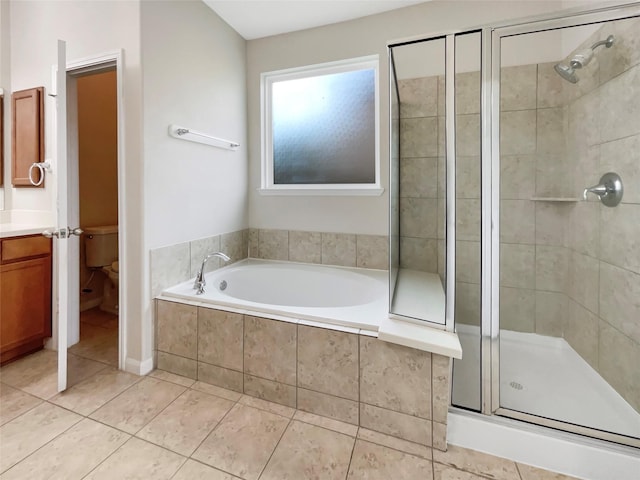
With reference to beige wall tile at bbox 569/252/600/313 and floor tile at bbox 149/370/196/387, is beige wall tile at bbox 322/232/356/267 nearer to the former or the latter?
floor tile at bbox 149/370/196/387

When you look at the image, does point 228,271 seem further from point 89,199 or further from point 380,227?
point 89,199

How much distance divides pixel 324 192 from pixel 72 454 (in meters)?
2.19

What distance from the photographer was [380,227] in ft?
8.30

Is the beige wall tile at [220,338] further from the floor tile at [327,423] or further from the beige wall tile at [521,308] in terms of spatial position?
the beige wall tile at [521,308]

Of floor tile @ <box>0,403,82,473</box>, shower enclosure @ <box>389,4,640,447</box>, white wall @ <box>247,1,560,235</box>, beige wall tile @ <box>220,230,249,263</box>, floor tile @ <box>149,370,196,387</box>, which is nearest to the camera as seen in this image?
floor tile @ <box>0,403,82,473</box>

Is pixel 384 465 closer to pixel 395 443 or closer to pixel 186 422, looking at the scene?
pixel 395 443

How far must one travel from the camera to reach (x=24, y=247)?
2.05 metres

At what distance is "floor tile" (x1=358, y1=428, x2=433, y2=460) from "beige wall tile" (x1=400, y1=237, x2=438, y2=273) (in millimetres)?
1015

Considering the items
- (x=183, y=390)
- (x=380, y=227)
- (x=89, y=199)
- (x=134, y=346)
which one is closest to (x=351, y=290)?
(x=380, y=227)

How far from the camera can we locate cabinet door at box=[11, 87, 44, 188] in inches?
86.4

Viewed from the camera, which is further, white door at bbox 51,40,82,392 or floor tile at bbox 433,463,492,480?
white door at bbox 51,40,82,392

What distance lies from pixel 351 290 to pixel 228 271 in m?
0.98

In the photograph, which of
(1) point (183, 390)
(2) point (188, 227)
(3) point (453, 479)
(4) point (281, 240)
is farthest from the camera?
(4) point (281, 240)

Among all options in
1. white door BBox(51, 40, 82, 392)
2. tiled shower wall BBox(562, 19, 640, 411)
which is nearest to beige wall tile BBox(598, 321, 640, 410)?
tiled shower wall BBox(562, 19, 640, 411)
